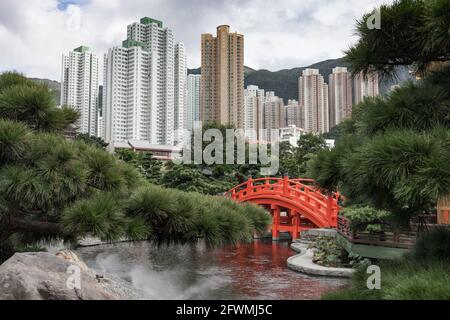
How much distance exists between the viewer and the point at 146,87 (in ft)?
131

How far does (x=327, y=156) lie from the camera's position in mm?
2498

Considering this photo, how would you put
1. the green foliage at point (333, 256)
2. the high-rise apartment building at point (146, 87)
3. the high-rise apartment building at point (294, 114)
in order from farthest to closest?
the high-rise apartment building at point (294, 114) < the high-rise apartment building at point (146, 87) < the green foliage at point (333, 256)

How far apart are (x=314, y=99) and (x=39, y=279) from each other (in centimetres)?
5252

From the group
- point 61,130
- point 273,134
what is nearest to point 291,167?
point 61,130

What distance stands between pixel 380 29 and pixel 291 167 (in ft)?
58.2

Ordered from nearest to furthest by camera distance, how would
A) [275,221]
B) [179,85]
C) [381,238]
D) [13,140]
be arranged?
1. [13,140]
2. [381,238]
3. [275,221]
4. [179,85]

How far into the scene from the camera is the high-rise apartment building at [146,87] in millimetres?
39000

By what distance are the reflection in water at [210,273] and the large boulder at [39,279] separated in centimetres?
280

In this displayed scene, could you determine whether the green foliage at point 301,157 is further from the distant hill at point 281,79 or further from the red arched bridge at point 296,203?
the distant hill at point 281,79

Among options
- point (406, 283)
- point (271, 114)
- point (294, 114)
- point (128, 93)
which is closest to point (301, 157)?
point (406, 283)

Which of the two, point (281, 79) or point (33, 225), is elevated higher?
point (281, 79)

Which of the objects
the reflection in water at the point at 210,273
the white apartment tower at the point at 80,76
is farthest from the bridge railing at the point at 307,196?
the white apartment tower at the point at 80,76

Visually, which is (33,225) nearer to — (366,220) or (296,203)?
(366,220)

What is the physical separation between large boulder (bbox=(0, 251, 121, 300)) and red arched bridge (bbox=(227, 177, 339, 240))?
9.27 metres
